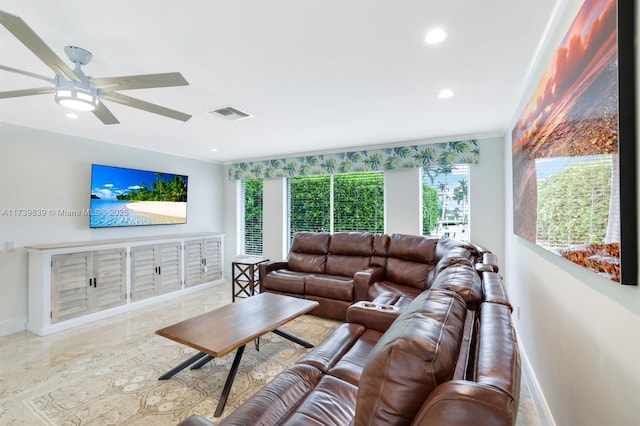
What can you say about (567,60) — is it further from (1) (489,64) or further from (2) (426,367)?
(2) (426,367)

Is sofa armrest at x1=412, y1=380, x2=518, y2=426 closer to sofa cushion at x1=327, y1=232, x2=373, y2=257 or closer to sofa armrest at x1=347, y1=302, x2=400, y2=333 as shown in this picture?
sofa armrest at x1=347, y1=302, x2=400, y2=333

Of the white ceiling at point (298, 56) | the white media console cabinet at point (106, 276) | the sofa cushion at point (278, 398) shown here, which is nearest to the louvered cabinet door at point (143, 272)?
the white media console cabinet at point (106, 276)

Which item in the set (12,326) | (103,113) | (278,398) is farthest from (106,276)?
(278,398)

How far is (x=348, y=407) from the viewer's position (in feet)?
4.39

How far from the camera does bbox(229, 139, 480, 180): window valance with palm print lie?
410 centimetres

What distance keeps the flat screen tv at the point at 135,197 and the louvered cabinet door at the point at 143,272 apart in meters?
0.54

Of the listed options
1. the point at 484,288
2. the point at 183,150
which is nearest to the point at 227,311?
the point at 484,288

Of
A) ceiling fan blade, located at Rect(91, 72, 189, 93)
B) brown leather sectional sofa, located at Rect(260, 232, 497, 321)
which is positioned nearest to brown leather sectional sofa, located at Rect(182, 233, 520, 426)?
brown leather sectional sofa, located at Rect(260, 232, 497, 321)

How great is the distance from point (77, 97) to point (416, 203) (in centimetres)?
401

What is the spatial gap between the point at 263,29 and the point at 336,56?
1.74ft

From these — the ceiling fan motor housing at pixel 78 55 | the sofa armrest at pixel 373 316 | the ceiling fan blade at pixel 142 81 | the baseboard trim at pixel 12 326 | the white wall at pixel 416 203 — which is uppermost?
the ceiling fan motor housing at pixel 78 55

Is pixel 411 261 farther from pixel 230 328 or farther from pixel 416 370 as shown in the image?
pixel 416 370

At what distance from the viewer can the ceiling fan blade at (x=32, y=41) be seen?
A: 1.19m

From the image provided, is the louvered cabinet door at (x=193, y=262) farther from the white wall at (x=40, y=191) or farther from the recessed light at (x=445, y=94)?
the recessed light at (x=445, y=94)
